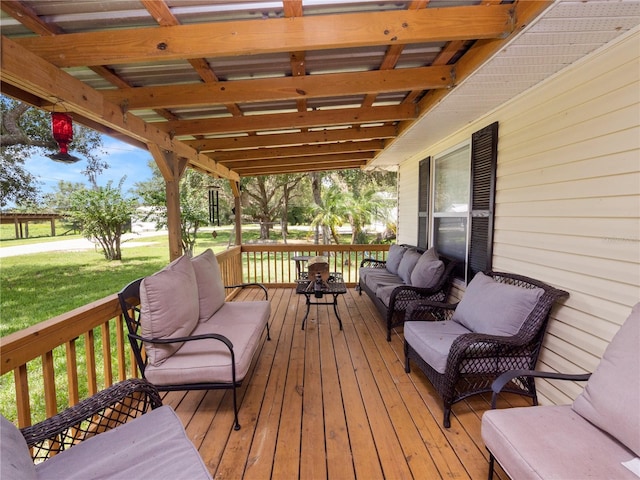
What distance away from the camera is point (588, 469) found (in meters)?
1.12

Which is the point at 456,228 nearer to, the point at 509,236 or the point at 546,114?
the point at 509,236

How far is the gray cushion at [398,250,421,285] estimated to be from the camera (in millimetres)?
3967

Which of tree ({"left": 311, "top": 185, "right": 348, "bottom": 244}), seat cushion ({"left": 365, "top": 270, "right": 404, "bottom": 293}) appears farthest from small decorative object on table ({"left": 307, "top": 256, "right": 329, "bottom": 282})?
tree ({"left": 311, "top": 185, "right": 348, "bottom": 244})

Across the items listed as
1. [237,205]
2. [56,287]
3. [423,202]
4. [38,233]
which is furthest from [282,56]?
[38,233]

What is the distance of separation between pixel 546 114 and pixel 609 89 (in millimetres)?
488

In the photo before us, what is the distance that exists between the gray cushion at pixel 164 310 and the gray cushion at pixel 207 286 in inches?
17.4

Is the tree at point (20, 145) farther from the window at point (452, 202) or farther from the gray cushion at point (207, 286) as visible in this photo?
the window at point (452, 202)

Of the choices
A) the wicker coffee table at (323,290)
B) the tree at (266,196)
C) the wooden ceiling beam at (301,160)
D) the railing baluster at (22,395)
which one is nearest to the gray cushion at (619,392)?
the wicker coffee table at (323,290)

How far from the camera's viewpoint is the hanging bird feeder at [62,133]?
6.23 feet

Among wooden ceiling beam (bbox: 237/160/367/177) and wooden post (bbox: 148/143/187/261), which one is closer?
wooden post (bbox: 148/143/187/261)

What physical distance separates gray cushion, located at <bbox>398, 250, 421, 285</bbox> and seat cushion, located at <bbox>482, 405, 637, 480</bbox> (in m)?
2.46

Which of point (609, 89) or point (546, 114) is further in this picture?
point (546, 114)

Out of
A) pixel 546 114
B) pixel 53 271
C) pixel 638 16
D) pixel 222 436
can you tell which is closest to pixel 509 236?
pixel 546 114

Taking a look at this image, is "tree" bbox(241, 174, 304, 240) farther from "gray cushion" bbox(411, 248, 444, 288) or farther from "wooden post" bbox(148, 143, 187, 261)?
"gray cushion" bbox(411, 248, 444, 288)
